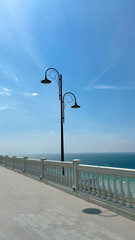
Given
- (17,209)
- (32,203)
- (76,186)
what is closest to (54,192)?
(76,186)

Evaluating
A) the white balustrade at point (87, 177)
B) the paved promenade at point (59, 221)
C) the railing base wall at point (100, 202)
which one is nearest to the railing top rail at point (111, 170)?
the white balustrade at point (87, 177)

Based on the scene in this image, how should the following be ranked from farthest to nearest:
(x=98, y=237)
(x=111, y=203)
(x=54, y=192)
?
1. (x=54, y=192)
2. (x=111, y=203)
3. (x=98, y=237)

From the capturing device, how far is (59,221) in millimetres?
4551

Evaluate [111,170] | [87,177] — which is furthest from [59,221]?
[87,177]

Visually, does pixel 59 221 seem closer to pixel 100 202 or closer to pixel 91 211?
pixel 91 211

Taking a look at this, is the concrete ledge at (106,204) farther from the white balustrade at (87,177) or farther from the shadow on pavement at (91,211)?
the shadow on pavement at (91,211)

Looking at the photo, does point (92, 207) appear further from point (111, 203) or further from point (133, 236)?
point (133, 236)

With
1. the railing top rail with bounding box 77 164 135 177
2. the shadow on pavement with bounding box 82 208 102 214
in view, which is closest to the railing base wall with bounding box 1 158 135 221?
the shadow on pavement with bounding box 82 208 102 214

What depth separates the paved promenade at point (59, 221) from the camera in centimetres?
382

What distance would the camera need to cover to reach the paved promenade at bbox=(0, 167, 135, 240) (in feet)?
12.5

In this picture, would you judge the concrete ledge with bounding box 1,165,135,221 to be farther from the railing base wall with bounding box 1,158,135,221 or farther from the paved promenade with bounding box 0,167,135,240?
the paved promenade with bounding box 0,167,135,240

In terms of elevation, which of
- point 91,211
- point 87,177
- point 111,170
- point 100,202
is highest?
point 111,170

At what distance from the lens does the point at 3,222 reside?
456 centimetres

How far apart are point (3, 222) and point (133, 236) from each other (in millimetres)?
2909
